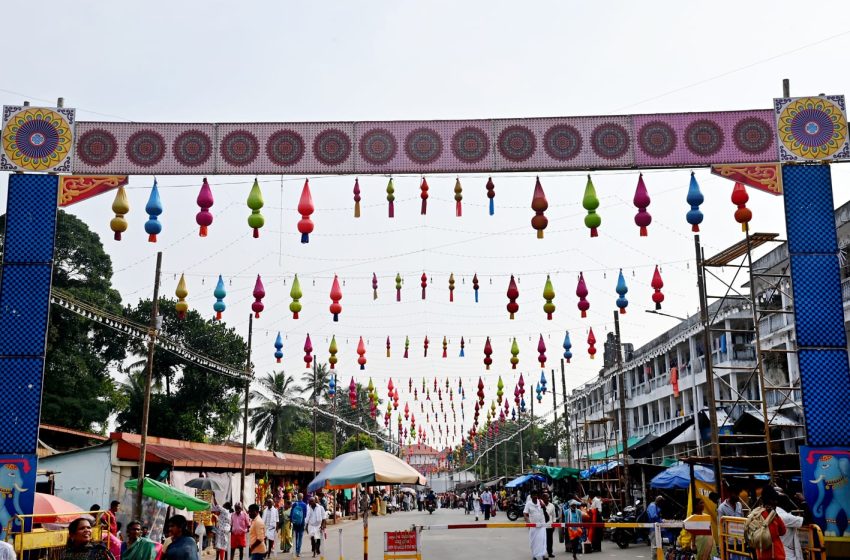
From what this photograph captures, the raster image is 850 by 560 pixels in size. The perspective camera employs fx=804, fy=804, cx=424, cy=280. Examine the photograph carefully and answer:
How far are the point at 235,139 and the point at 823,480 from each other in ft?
37.8

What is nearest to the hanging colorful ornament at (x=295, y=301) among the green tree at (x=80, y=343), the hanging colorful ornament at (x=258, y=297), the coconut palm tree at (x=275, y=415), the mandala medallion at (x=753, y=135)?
the hanging colorful ornament at (x=258, y=297)

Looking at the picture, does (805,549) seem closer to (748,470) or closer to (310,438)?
(748,470)

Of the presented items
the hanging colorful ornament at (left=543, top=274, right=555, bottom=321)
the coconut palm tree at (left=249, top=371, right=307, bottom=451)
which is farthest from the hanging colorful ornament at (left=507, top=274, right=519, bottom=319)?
the coconut palm tree at (left=249, top=371, right=307, bottom=451)

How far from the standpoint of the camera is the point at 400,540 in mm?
13992

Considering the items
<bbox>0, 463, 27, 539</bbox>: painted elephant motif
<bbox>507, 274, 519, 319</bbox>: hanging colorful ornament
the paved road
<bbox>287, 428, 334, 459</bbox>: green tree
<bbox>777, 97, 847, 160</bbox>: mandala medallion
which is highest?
<bbox>777, 97, 847, 160</bbox>: mandala medallion

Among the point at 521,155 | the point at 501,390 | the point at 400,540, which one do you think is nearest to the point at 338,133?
the point at 521,155

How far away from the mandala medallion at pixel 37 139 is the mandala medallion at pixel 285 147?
355 centimetres

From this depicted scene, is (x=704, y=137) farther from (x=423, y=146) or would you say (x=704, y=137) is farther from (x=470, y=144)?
(x=423, y=146)

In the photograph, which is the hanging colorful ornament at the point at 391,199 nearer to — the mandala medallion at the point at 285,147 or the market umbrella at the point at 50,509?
the mandala medallion at the point at 285,147

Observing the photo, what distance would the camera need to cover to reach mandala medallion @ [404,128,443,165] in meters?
14.7

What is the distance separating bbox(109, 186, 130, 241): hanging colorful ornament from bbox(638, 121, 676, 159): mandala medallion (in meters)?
9.25

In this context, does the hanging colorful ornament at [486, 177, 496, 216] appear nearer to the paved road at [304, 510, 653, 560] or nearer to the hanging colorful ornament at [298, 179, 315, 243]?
the hanging colorful ornament at [298, 179, 315, 243]

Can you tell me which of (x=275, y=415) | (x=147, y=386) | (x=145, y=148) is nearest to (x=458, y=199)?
(x=145, y=148)

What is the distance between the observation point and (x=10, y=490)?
12664 mm
